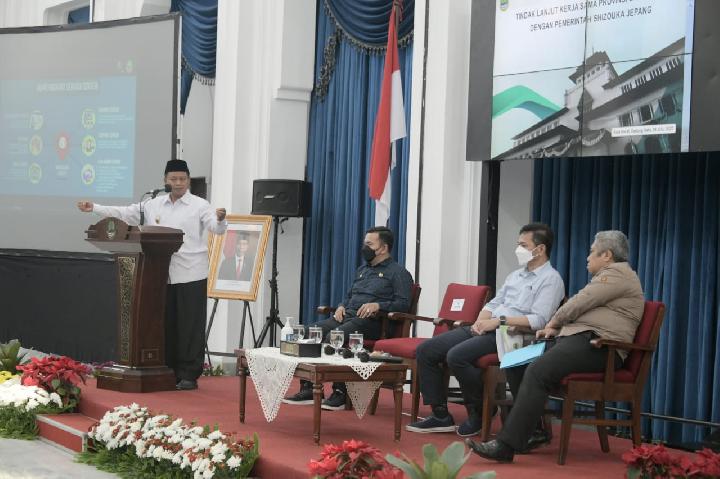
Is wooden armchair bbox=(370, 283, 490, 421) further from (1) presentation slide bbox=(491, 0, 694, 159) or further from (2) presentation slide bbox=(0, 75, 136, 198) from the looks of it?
(2) presentation slide bbox=(0, 75, 136, 198)

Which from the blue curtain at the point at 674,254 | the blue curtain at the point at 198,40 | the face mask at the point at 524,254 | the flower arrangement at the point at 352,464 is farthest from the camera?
the blue curtain at the point at 198,40

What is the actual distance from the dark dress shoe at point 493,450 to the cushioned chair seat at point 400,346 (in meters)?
1.12

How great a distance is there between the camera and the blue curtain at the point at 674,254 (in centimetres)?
572

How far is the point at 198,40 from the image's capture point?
31.7ft

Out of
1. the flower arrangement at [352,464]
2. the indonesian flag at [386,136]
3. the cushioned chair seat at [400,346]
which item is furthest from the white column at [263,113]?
the flower arrangement at [352,464]

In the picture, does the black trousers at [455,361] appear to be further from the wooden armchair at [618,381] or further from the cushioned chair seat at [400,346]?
the wooden armchair at [618,381]

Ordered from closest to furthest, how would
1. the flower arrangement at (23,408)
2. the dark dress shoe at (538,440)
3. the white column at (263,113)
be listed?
the dark dress shoe at (538,440) → the flower arrangement at (23,408) → the white column at (263,113)

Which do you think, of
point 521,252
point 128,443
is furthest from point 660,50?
point 128,443

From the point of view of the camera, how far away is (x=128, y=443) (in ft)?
16.4

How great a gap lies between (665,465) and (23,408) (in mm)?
3472

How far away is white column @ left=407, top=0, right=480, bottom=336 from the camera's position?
6828 mm

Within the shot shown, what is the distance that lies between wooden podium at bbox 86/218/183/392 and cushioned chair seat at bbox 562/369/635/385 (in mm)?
2674

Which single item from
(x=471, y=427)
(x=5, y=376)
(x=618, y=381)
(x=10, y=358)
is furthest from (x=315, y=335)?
(x=10, y=358)

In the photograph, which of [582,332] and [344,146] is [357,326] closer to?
[582,332]
